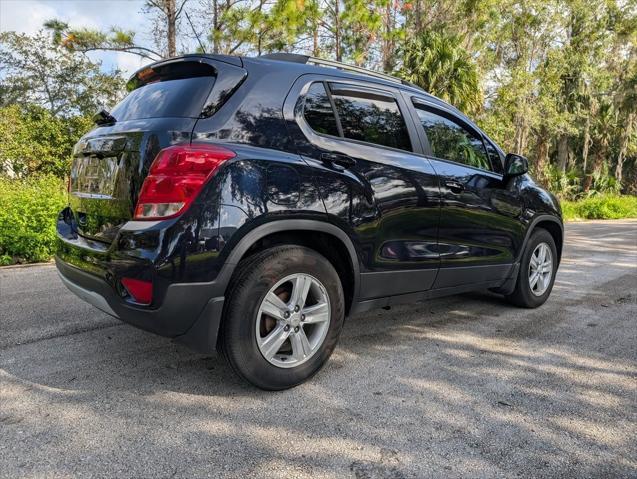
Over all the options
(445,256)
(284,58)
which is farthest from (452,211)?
(284,58)

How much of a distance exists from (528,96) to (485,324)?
66.3ft

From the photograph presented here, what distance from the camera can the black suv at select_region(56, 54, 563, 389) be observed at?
236 centimetres

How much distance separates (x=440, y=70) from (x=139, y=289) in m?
14.6

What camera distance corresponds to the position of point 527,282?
445cm

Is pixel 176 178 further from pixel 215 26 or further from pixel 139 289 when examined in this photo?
pixel 215 26

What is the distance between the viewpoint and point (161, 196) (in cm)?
234

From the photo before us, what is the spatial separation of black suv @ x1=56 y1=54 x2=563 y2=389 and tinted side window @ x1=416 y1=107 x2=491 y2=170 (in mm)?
34

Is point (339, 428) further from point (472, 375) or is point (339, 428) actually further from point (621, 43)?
point (621, 43)

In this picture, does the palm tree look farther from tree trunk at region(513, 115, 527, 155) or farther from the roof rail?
the roof rail

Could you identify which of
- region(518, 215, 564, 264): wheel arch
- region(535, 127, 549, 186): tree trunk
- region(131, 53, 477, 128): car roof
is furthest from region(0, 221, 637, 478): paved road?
region(535, 127, 549, 186): tree trunk

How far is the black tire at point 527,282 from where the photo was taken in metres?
4.38

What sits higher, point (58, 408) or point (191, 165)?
point (191, 165)

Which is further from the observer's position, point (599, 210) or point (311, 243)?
point (599, 210)

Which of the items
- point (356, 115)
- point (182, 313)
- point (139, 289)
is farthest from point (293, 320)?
point (356, 115)
